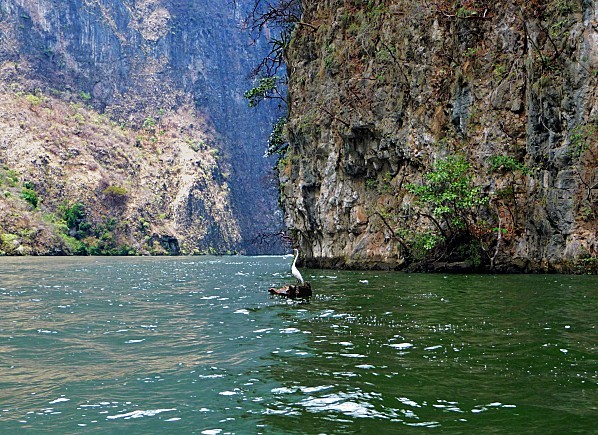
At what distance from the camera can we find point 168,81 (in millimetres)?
160125

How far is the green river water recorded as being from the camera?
21.7 ft

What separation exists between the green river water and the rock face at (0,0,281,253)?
331 ft

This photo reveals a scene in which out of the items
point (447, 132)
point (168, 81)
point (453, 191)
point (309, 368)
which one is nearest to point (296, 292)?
point (309, 368)

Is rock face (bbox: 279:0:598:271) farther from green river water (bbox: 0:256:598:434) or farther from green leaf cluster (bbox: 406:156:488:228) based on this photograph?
green river water (bbox: 0:256:598:434)

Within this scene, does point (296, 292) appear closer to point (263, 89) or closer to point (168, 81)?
point (263, 89)

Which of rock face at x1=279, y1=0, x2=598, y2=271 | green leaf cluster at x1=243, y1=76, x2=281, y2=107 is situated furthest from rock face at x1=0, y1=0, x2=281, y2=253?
rock face at x1=279, y1=0, x2=598, y2=271

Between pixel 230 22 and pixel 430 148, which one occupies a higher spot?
pixel 230 22

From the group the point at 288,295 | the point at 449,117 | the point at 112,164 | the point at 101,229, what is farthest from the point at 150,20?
the point at 288,295

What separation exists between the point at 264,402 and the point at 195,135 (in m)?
152

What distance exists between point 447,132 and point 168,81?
137 meters

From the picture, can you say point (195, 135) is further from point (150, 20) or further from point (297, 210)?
point (297, 210)

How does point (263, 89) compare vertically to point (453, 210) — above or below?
above

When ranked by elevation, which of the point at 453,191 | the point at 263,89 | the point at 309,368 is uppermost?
the point at 263,89

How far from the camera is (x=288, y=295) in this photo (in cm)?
1898
